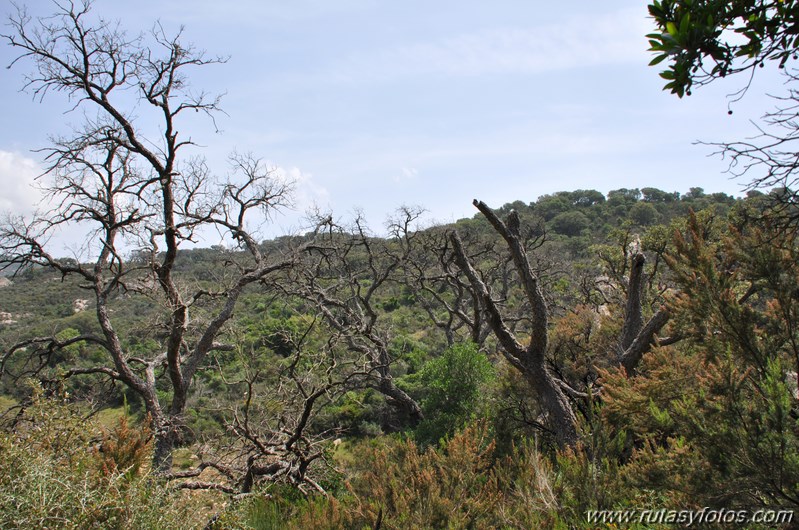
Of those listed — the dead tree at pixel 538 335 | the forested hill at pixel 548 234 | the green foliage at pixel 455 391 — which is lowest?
the green foliage at pixel 455 391

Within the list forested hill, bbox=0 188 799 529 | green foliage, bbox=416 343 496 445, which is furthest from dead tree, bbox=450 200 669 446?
green foliage, bbox=416 343 496 445

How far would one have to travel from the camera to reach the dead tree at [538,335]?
244 inches

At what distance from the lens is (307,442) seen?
8.08 m

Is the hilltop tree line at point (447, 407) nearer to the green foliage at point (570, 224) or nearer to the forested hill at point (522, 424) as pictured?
the forested hill at point (522, 424)

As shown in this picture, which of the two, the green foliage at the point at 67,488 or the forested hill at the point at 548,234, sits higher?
the forested hill at the point at 548,234

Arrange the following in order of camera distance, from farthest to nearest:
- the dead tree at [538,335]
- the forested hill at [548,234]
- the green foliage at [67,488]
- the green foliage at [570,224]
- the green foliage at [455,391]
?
the green foliage at [570,224] → the forested hill at [548,234] → the green foliage at [455,391] → the dead tree at [538,335] → the green foliage at [67,488]

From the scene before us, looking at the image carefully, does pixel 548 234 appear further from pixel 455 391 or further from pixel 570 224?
pixel 455 391

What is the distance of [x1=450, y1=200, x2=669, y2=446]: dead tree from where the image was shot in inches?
244


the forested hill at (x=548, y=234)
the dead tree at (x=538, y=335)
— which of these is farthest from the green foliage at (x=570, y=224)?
the dead tree at (x=538, y=335)

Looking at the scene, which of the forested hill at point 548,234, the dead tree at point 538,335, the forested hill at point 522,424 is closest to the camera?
the forested hill at point 522,424

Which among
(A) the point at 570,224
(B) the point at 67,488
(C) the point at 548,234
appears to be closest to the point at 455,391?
(B) the point at 67,488

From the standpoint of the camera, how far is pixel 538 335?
6.44 m

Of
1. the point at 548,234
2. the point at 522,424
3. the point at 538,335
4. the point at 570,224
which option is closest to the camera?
the point at 538,335

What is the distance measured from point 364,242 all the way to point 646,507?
38.6ft
